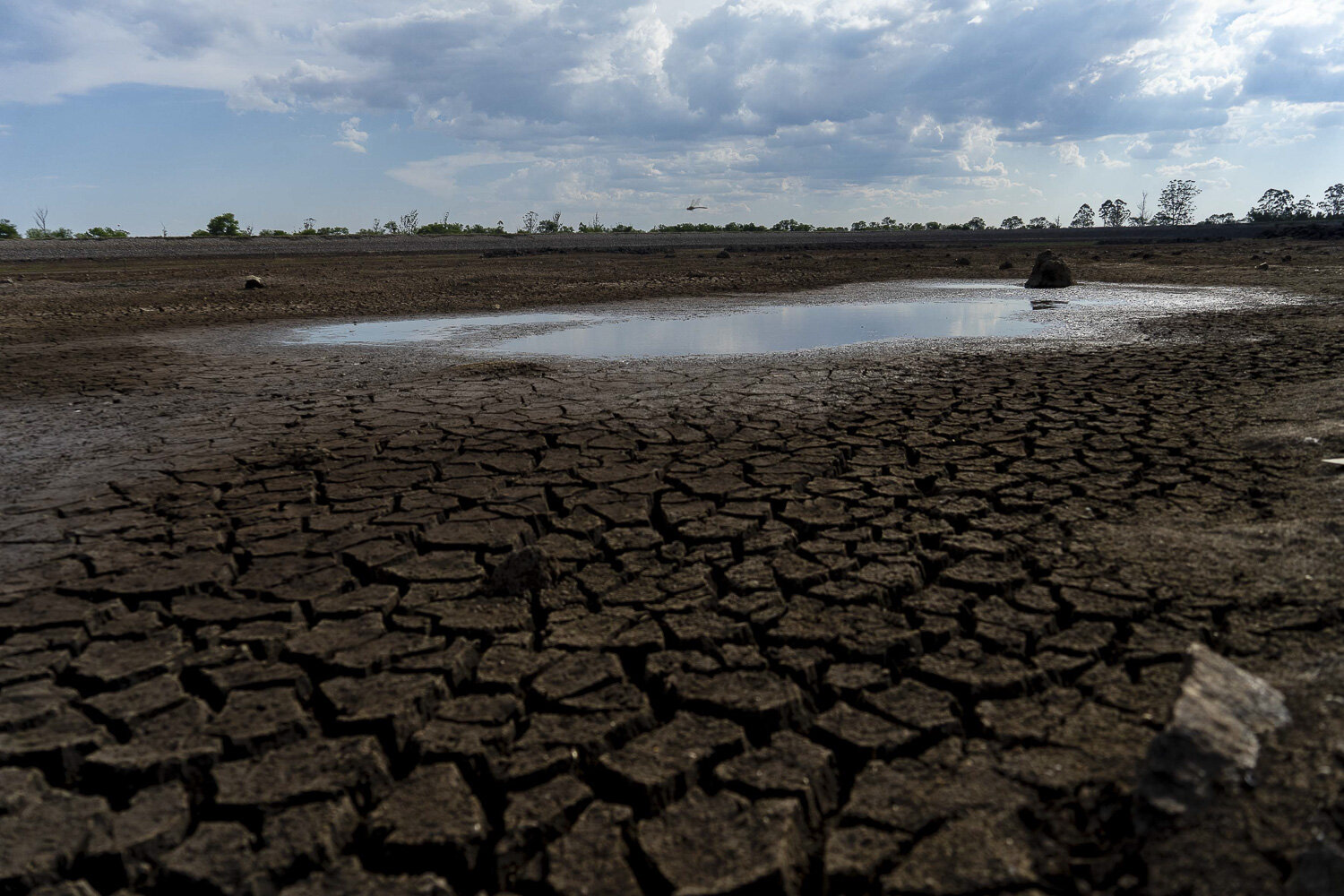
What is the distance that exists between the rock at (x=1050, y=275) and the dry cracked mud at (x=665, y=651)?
11.2 meters

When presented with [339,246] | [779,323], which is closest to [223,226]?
[339,246]

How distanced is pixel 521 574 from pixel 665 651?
2.35 feet

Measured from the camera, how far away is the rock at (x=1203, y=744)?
1705 millimetres

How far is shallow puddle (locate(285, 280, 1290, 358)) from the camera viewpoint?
914 centimetres

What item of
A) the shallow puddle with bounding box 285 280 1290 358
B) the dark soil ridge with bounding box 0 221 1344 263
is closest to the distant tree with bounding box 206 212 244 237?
the dark soil ridge with bounding box 0 221 1344 263

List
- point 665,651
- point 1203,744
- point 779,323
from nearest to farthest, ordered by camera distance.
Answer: point 1203,744
point 665,651
point 779,323

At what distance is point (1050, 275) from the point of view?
15.7 metres

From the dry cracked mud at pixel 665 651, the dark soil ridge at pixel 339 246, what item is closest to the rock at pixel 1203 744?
the dry cracked mud at pixel 665 651

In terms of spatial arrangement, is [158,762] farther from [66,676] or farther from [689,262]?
[689,262]

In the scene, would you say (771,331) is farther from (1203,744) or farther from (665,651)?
(1203,744)

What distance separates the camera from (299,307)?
13438mm

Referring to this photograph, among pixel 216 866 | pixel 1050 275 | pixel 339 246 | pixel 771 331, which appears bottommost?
pixel 216 866

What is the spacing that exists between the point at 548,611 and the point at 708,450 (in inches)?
80.9

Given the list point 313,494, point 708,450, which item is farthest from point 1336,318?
point 313,494
